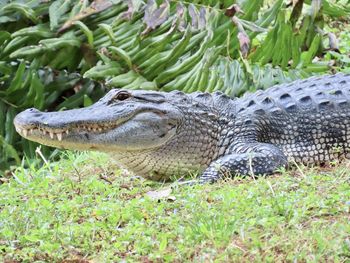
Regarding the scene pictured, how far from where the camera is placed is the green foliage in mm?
7840

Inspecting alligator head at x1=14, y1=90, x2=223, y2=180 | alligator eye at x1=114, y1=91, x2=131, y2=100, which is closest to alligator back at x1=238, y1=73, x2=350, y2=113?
alligator head at x1=14, y1=90, x2=223, y2=180

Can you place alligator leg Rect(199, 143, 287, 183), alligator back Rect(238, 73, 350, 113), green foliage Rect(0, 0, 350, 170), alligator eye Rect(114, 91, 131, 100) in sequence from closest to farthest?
alligator leg Rect(199, 143, 287, 183) < alligator eye Rect(114, 91, 131, 100) < alligator back Rect(238, 73, 350, 113) < green foliage Rect(0, 0, 350, 170)

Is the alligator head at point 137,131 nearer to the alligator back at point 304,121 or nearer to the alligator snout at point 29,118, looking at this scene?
the alligator snout at point 29,118

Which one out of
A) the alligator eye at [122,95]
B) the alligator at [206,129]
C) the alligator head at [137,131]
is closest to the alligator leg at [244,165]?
the alligator at [206,129]

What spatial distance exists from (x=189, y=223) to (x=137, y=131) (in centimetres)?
181

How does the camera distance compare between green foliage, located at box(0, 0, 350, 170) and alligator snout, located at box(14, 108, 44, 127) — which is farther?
green foliage, located at box(0, 0, 350, 170)

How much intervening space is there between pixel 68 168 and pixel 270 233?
8.68ft

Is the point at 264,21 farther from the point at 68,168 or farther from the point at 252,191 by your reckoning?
the point at 252,191

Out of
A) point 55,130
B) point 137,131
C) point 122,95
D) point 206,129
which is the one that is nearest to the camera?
point 55,130

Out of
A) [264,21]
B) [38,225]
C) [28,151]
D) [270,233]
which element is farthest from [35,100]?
[270,233]

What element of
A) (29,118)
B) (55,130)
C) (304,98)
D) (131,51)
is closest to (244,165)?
(304,98)

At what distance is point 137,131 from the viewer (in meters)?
5.73

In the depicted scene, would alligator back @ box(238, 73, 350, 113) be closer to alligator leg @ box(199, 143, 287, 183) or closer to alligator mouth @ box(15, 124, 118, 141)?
alligator leg @ box(199, 143, 287, 183)

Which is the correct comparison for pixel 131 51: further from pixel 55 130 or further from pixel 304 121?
pixel 55 130
